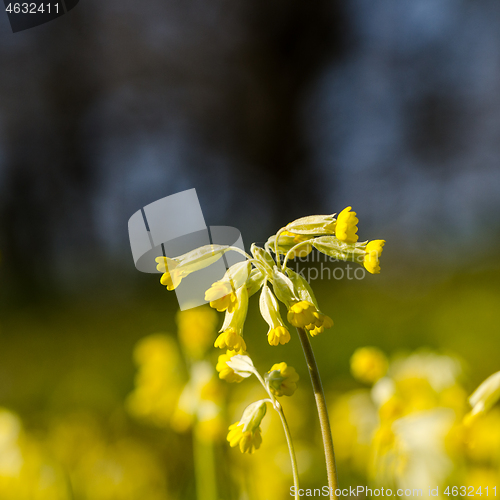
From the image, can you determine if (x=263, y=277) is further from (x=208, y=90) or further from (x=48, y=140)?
(x=208, y=90)

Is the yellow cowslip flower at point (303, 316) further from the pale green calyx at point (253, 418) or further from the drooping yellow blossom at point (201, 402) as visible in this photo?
the drooping yellow blossom at point (201, 402)

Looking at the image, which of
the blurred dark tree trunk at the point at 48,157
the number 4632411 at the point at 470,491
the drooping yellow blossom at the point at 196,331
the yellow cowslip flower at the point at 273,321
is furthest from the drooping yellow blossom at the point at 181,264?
the blurred dark tree trunk at the point at 48,157

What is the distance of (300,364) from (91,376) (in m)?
1.40

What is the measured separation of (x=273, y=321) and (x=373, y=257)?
0.20 meters

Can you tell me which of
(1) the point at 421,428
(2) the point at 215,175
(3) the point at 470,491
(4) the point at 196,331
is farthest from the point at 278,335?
(2) the point at 215,175

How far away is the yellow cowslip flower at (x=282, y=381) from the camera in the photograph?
0.57 meters

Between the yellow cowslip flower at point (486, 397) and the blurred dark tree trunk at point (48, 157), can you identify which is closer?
the yellow cowslip flower at point (486, 397)

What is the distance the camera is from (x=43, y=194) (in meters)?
5.18

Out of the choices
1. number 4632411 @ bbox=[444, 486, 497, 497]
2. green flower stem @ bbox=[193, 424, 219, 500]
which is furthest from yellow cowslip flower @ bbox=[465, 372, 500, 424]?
green flower stem @ bbox=[193, 424, 219, 500]

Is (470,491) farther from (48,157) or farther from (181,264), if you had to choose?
(48,157)

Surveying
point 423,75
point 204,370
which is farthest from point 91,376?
point 423,75

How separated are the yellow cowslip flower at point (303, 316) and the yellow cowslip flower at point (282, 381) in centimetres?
7

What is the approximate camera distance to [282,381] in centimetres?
58

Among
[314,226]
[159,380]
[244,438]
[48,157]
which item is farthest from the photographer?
[48,157]
